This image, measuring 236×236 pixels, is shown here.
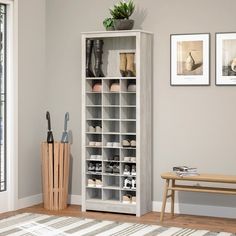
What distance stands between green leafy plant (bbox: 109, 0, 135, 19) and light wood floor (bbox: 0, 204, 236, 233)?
1997mm

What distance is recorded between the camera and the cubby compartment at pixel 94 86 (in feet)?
19.3

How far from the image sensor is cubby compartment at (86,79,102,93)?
5.89 meters

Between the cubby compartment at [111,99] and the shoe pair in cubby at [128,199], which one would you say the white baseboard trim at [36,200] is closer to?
the shoe pair in cubby at [128,199]

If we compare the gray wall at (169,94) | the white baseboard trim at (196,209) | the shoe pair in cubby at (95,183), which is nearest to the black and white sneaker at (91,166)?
the shoe pair in cubby at (95,183)

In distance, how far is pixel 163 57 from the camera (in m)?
5.82

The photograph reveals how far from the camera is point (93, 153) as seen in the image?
6027 millimetres

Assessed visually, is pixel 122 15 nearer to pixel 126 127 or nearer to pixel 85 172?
pixel 126 127

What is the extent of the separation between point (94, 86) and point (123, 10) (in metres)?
0.84

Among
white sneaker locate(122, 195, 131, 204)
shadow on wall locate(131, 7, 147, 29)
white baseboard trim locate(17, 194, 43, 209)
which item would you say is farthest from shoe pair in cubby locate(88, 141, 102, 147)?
shadow on wall locate(131, 7, 147, 29)

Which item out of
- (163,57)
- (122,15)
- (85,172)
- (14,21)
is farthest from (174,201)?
(14,21)

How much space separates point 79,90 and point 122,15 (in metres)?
1.00

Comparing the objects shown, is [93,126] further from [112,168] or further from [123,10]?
[123,10]

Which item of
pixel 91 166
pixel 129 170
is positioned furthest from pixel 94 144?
pixel 129 170

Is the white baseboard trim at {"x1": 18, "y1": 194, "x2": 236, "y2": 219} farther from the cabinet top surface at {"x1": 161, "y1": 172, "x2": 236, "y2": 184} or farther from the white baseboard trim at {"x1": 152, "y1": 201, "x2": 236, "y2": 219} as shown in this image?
the cabinet top surface at {"x1": 161, "y1": 172, "x2": 236, "y2": 184}
